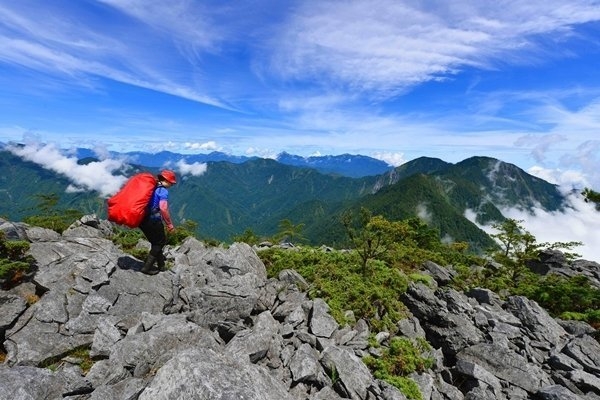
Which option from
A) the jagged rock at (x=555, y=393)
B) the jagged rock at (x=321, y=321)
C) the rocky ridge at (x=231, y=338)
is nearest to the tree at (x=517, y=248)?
the rocky ridge at (x=231, y=338)

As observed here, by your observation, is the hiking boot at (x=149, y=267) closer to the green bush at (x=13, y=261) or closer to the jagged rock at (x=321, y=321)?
the green bush at (x=13, y=261)

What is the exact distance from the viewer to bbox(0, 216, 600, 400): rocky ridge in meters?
7.38

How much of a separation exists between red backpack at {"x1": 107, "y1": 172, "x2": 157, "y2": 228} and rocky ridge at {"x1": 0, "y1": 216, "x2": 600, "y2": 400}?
2.23 metres

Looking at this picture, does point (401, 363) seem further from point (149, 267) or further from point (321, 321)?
point (149, 267)

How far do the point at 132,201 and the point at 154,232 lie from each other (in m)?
1.49

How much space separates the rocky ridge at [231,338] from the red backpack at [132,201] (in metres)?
2.23

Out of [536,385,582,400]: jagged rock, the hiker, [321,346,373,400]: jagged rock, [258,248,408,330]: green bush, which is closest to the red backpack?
the hiker

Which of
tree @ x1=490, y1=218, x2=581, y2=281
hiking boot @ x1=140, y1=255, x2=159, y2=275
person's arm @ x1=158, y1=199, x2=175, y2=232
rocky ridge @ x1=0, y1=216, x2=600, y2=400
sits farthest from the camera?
tree @ x1=490, y1=218, x2=581, y2=281

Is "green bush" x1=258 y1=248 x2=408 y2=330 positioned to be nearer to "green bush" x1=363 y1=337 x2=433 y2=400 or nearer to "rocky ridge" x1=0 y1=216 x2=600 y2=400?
"rocky ridge" x1=0 y1=216 x2=600 y2=400

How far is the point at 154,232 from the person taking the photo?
12.5 m

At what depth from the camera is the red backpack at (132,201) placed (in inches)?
448

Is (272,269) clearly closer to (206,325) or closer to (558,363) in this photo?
(206,325)

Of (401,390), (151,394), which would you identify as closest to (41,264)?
(151,394)

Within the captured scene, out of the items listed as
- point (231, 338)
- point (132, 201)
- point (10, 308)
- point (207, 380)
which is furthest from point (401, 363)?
point (10, 308)
